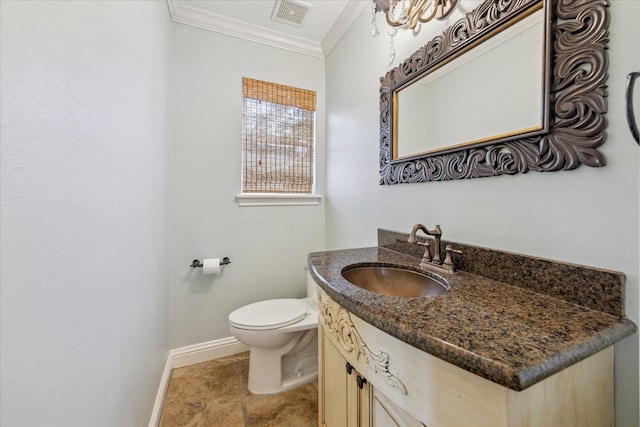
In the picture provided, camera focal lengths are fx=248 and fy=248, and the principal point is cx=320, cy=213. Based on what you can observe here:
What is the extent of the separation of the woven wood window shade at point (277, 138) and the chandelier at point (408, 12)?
85 centimetres

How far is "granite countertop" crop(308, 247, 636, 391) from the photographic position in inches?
17.2

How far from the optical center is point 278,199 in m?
2.07

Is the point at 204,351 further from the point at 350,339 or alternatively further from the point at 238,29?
the point at 238,29

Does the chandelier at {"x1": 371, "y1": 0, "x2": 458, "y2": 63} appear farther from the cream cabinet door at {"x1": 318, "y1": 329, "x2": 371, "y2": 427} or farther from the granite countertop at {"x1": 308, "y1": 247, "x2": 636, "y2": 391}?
the cream cabinet door at {"x1": 318, "y1": 329, "x2": 371, "y2": 427}

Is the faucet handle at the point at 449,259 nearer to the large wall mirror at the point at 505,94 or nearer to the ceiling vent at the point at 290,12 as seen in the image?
the large wall mirror at the point at 505,94

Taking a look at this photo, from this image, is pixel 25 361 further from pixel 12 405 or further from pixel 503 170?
pixel 503 170

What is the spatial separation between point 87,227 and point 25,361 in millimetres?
324

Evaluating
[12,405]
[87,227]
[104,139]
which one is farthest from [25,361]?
[104,139]

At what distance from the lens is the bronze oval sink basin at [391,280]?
1.01 m

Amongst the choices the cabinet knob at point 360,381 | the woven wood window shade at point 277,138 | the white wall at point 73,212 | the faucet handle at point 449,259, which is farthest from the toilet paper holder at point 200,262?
the faucet handle at point 449,259

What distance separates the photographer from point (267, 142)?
2.04 meters

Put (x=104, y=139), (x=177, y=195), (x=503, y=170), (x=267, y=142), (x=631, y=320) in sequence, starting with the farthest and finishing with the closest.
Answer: (x=267, y=142)
(x=177, y=195)
(x=503, y=170)
(x=104, y=139)
(x=631, y=320)

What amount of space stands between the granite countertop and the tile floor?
3.52ft

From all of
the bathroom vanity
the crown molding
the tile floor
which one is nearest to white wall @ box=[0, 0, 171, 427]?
the tile floor
